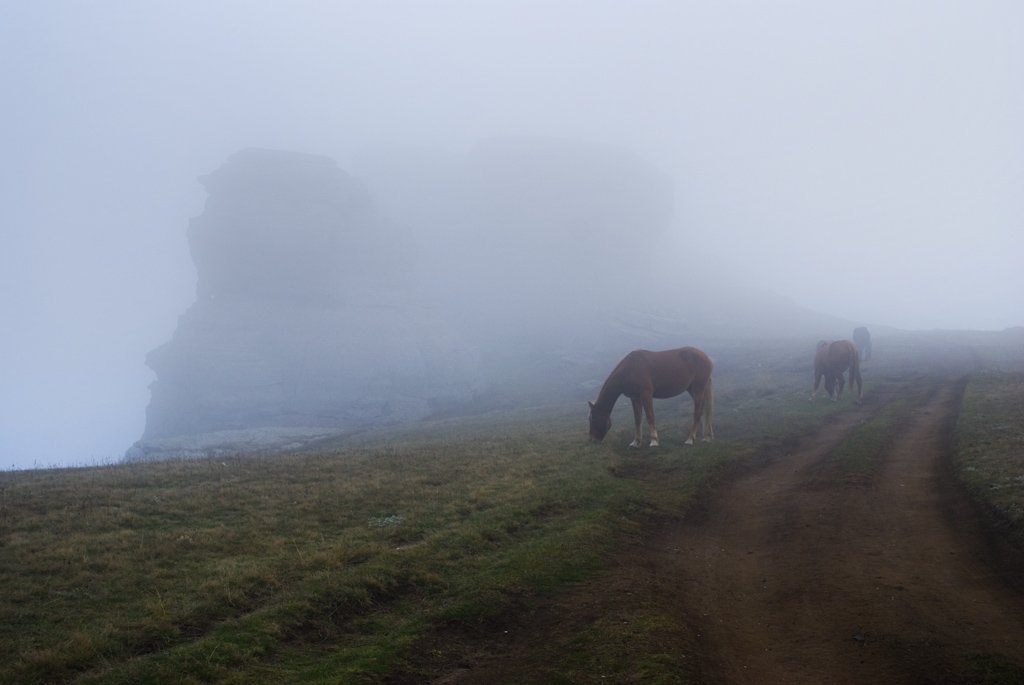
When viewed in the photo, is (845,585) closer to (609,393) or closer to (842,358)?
(609,393)

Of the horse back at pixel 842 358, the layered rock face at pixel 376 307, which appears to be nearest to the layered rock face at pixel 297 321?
the layered rock face at pixel 376 307

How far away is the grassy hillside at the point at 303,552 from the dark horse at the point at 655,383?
1128mm

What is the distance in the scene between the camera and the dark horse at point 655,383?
2155 cm

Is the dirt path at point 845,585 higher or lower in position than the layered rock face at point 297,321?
lower

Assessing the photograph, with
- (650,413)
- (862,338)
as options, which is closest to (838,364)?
(650,413)

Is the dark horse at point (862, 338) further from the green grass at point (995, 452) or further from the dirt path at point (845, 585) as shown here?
the dirt path at point (845, 585)

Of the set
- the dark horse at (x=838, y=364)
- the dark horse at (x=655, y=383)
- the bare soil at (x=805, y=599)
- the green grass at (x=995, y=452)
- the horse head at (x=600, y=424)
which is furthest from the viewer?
the dark horse at (x=838, y=364)

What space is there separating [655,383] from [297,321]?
256ft

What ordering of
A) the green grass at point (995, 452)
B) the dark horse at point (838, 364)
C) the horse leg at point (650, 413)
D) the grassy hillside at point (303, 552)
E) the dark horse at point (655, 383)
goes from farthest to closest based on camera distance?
the dark horse at point (838, 364), the dark horse at point (655, 383), the horse leg at point (650, 413), the green grass at point (995, 452), the grassy hillside at point (303, 552)

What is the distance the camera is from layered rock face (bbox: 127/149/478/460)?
8181cm

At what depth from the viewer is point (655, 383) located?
71.2ft

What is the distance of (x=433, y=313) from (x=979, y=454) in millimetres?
86347

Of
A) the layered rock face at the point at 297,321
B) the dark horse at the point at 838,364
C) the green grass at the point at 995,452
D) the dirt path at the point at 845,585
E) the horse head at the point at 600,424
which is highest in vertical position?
the layered rock face at the point at 297,321

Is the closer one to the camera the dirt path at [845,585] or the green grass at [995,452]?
the dirt path at [845,585]
